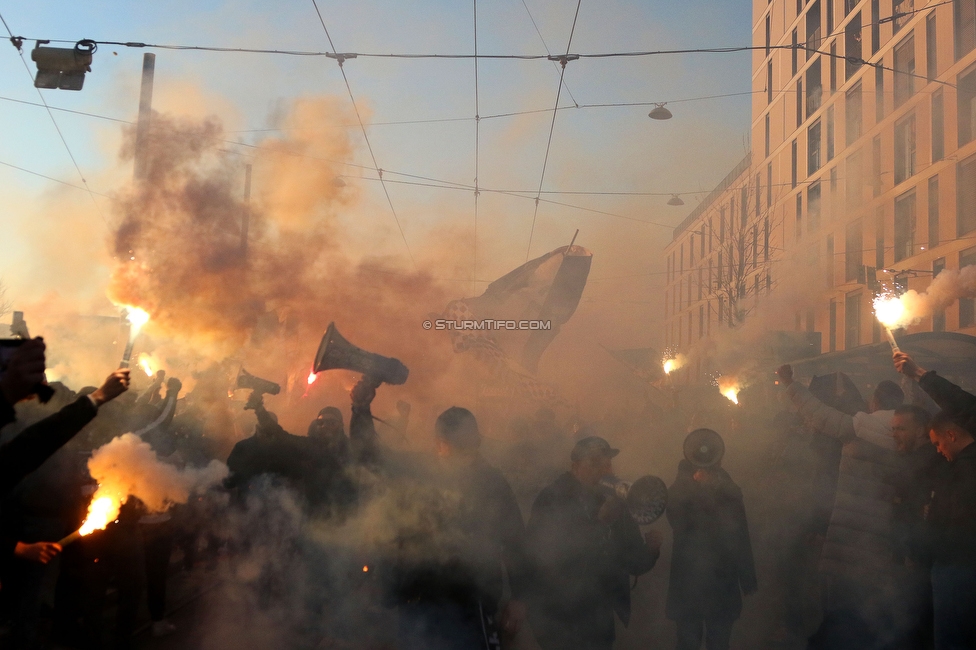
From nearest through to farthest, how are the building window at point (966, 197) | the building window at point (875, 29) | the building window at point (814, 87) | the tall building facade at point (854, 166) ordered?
the building window at point (966, 197) < the tall building facade at point (854, 166) < the building window at point (875, 29) < the building window at point (814, 87)

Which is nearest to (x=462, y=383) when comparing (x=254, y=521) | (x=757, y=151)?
(x=254, y=521)

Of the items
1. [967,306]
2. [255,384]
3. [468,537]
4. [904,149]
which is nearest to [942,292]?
[468,537]

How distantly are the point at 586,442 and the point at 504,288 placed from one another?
9.63 meters

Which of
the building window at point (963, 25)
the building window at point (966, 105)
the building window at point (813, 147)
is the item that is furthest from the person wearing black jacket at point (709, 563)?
the building window at point (813, 147)

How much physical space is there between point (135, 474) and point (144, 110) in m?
6.20

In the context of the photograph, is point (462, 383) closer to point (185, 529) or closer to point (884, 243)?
point (185, 529)

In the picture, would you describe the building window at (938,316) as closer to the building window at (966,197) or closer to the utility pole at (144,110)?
the building window at (966,197)

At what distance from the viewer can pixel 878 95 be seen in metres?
22.1

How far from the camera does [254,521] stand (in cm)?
498

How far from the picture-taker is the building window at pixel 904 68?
20.2 meters

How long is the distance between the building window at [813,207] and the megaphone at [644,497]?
2551cm

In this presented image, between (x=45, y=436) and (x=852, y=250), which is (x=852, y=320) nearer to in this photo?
(x=852, y=250)

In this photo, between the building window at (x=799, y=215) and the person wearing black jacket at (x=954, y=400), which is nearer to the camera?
the person wearing black jacket at (x=954, y=400)

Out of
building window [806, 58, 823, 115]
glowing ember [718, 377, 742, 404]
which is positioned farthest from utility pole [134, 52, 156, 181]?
building window [806, 58, 823, 115]
